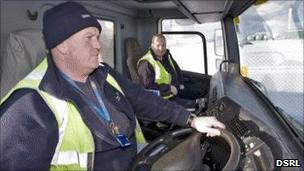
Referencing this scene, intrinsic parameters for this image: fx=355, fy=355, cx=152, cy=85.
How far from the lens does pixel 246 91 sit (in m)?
2.06

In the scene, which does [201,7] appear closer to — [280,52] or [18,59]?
[280,52]

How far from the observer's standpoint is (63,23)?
4.62 ft

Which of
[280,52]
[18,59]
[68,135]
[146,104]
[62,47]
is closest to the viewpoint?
[68,135]

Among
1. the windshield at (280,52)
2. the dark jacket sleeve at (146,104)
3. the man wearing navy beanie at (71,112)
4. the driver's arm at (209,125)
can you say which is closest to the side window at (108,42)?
the windshield at (280,52)

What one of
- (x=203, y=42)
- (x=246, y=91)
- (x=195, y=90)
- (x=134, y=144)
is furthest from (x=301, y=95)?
(x=203, y=42)

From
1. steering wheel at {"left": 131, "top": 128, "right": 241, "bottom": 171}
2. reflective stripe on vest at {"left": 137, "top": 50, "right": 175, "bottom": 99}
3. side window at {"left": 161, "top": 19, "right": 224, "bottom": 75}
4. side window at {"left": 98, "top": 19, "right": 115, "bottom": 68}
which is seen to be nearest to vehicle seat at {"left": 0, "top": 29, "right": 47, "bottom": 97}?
steering wheel at {"left": 131, "top": 128, "right": 241, "bottom": 171}

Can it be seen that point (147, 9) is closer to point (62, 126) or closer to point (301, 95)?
point (301, 95)

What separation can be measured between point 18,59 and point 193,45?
12.1ft

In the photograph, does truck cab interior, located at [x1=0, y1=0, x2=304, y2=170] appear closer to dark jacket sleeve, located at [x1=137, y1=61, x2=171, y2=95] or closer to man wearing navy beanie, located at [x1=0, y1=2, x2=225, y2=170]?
man wearing navy beanie, located at [x1=0, y1=2, x2=225, y2=170]

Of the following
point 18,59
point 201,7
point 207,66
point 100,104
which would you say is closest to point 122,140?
point 100,104

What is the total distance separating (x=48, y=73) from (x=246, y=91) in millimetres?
1173

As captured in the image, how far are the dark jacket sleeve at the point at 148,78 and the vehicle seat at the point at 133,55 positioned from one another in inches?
33.7

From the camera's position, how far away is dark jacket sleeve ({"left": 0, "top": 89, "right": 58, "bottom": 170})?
115 centimetres

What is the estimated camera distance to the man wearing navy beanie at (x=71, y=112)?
1190mm
